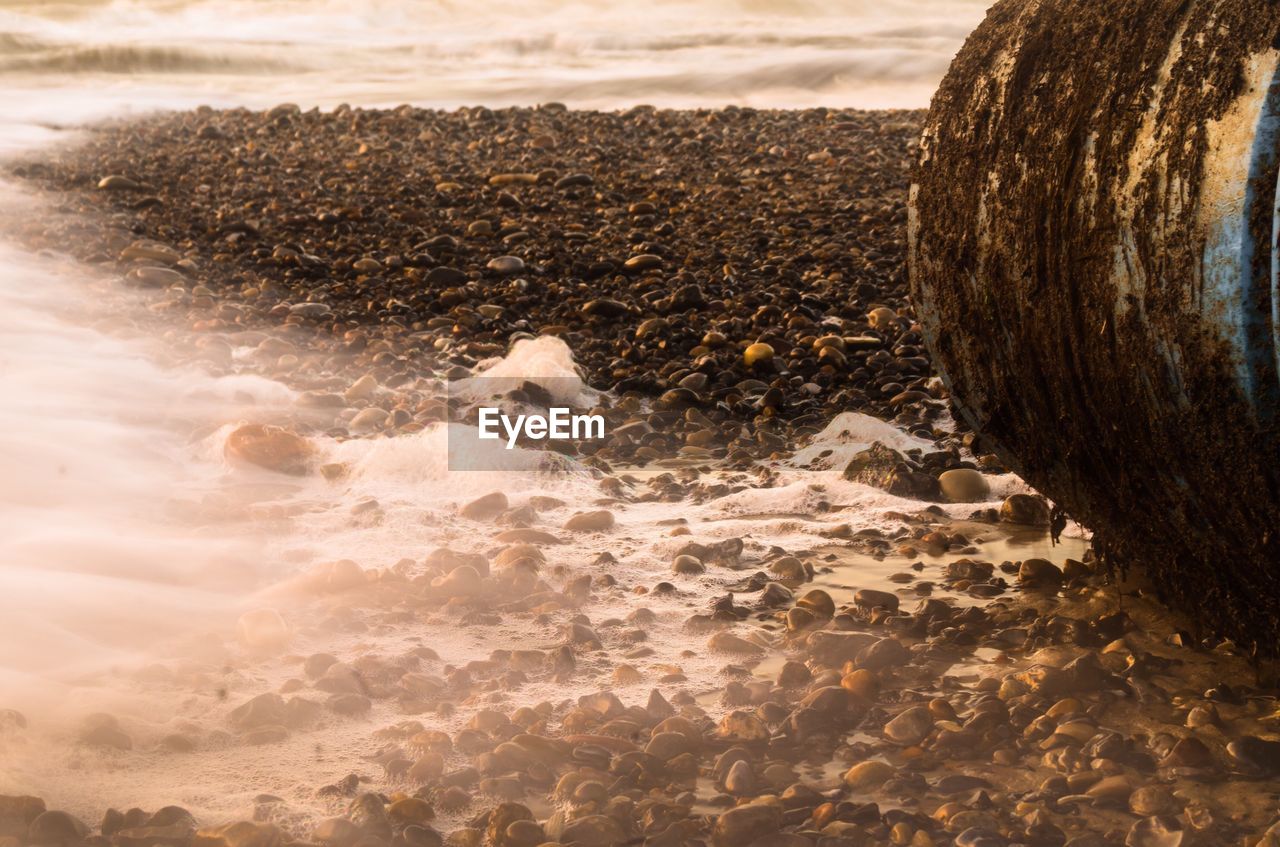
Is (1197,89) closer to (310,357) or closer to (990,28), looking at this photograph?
(990,28)

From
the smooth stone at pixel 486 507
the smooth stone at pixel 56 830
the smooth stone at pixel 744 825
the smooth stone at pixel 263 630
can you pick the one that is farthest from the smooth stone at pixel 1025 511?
the smooth stone at pixel 56 830

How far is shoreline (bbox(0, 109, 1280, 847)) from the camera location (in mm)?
2604

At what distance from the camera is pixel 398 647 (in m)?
3.36

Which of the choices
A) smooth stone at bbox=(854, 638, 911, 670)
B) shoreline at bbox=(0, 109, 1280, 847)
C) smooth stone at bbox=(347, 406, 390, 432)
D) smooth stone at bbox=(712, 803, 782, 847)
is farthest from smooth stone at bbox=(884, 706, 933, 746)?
smooth stone at bbox=(347, 406, 390, 432)

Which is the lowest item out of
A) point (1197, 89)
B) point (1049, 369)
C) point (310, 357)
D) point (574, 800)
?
point (574, 800)

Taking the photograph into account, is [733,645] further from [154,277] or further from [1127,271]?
[154,277]

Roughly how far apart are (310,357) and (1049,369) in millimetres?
3642

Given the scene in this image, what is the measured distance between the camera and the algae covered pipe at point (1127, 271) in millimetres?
2568

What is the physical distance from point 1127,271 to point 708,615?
1366 mm

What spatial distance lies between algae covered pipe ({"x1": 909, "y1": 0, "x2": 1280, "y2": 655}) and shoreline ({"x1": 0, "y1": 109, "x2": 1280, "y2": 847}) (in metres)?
0.41

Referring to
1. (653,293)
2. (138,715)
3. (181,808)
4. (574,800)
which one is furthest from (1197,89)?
(653,293)

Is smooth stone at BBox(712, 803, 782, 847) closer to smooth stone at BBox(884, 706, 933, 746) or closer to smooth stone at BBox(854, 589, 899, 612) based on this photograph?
smooth stone at BBox(884, 706, 933, 746)

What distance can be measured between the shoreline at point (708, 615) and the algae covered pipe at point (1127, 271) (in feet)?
1.34

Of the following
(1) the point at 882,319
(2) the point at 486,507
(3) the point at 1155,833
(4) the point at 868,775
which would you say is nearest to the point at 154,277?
(2) the point at 486,507
